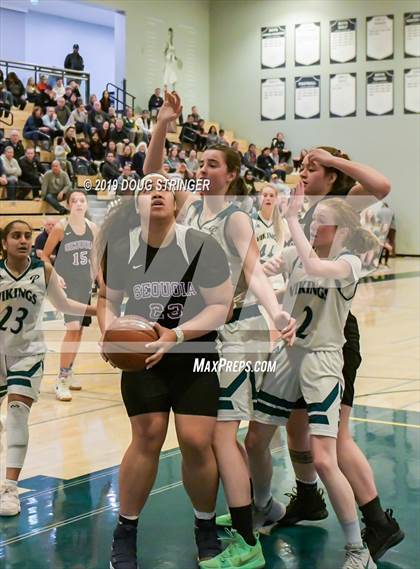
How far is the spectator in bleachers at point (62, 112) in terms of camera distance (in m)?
18.7

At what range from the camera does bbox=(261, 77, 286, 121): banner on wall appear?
26.5m

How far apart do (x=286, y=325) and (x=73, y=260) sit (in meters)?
4.28

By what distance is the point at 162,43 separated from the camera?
2536 centimetres

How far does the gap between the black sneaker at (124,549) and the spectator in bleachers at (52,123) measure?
15.3 meters

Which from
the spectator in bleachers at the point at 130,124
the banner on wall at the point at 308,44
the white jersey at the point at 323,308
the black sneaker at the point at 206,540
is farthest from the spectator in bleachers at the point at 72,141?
the black sneaker at the point at 206,540

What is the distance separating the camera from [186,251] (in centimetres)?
368

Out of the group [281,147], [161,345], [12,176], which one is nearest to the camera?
[161,345]

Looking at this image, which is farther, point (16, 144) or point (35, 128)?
point (35, 128)

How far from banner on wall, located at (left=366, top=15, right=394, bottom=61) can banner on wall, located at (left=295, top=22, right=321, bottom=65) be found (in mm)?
1537

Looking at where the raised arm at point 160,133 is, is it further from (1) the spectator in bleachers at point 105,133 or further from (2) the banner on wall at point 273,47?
(2) the banner on wall at point 273,47

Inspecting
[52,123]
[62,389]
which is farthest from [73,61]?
[62,389]

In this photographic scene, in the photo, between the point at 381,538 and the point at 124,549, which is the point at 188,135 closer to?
the point at 381,538

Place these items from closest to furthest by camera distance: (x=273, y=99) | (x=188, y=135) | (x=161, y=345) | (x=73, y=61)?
(x=161, y=345) < (x=73, y=61) < (x=188, y=135) < (x=273, y=99)

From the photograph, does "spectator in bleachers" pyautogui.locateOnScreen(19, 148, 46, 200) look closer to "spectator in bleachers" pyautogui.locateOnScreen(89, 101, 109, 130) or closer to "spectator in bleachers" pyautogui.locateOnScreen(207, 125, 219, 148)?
"spectator in bleachers" pyautogui.locateOnScreen(89, 101, 109, 130)
